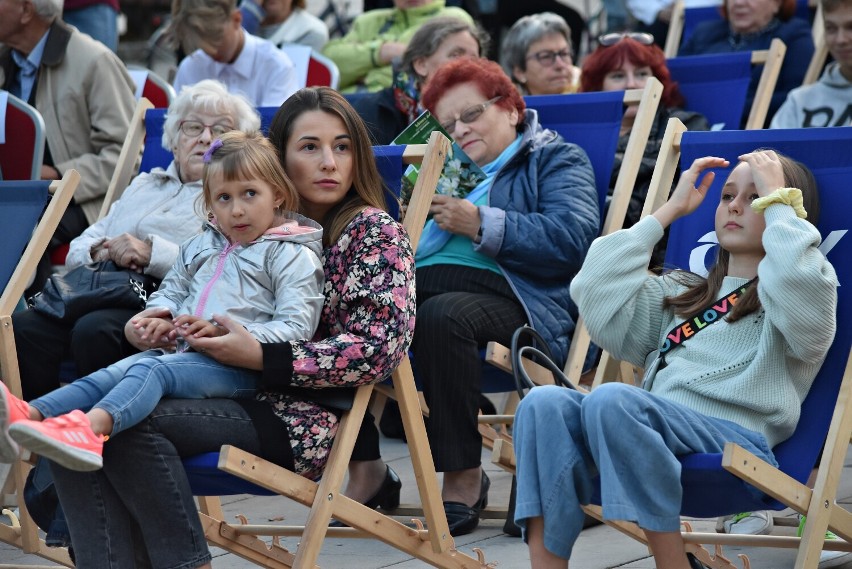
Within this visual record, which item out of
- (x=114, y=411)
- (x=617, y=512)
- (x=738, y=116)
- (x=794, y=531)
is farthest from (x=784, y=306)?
(x=738, y=116)

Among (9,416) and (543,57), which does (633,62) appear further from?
(9,416)

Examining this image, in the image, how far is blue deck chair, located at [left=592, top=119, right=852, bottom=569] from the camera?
2.89 meters

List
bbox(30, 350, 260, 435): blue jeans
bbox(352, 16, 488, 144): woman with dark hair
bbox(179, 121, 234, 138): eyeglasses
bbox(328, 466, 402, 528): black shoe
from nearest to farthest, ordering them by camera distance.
Answer: bbox(30, 350, 260, 435): blue jeans < bbox(328, 466, 402, 528): black shoe < bbox(179, 121, 234, 138): eyeglasses < bbox(352, 16, 488, 144): woman with dark hair

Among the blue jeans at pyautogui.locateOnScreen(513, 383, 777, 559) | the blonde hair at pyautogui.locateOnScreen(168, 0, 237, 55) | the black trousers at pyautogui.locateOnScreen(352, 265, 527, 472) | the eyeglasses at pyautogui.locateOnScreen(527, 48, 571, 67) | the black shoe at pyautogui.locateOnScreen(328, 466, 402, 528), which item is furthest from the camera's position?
the blonde hair at pyautogui.locateOnScreen(168, 0, 237, 55)

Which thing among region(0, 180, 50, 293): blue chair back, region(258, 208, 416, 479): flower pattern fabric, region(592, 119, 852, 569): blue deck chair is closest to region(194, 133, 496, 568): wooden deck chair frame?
region(258, 208, 416, 479): flower pattern fabric

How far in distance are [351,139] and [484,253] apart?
839 mm

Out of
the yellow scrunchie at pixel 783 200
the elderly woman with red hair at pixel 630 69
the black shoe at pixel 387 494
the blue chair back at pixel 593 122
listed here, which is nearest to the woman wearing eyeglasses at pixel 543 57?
the elderly woman with red hair at pixel 630 69

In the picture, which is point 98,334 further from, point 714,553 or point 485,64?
point 714,553

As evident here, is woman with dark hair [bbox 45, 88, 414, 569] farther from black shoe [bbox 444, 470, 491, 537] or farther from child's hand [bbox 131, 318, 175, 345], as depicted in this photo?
black shoe [bbox 444, 470, 491, 537]

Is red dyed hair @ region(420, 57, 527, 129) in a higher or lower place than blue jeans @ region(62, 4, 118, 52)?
higher

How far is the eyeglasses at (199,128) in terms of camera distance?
434cm

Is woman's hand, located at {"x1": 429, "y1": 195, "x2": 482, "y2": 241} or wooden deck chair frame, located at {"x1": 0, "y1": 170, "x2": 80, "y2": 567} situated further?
woman's hand, located at {"x1": 429, "y1": 195, "x2": 482, "y2": 241}

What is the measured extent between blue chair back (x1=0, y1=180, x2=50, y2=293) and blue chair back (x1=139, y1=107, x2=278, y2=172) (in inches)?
25.8

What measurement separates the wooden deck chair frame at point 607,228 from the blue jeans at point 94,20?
3084 mm
